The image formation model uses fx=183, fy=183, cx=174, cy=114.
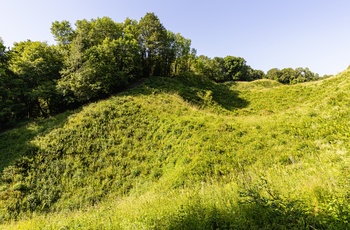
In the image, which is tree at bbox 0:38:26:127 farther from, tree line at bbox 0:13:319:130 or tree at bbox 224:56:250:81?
tree at bbox 224:56:250:81

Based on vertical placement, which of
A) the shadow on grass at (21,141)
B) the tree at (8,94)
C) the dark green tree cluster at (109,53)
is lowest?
the shadow on grass at (21,141)

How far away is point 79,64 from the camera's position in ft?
89.0

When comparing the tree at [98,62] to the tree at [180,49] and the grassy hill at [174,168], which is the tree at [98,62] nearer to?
the grassy hill at [174,168]

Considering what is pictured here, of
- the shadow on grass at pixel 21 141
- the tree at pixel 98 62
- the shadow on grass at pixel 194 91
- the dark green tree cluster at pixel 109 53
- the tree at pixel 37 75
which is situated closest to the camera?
the shadow on grass at pixel 21 141

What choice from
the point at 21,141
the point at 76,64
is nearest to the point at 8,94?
the point at 76,64

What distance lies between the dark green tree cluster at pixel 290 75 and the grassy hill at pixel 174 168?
165ft

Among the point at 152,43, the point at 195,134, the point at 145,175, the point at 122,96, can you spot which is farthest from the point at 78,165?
the point at 152,43

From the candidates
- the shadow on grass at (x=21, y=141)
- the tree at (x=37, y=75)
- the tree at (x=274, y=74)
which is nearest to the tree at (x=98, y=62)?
the tree at (x=37, y=75)

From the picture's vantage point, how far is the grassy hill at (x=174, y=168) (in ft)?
12.2

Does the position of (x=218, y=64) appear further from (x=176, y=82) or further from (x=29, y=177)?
(x=29, y=177)

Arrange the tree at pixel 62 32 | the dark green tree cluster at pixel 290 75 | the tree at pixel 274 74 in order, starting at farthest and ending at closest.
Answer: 1. the tree at pixel 274 74
2. the dark green tree cluster at pixel 290 75
3. the tree at pixel 62 32

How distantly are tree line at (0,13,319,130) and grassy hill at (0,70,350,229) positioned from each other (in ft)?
15.5

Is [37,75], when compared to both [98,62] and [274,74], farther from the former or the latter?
[274,74]

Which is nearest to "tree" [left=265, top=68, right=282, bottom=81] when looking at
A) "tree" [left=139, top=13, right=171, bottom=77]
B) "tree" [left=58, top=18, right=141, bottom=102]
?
"tree" [left=139, top=13, right=171, bottom=77]
